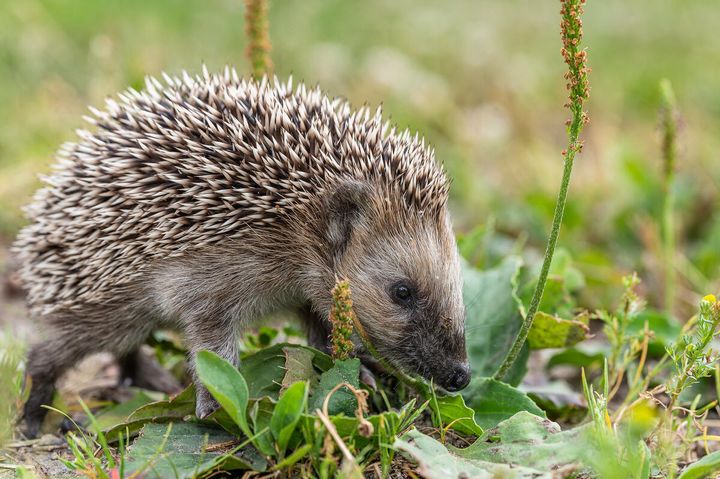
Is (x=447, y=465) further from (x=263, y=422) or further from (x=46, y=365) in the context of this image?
(x=46, y=365)

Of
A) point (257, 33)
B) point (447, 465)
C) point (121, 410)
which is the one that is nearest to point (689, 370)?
point (447, 465)

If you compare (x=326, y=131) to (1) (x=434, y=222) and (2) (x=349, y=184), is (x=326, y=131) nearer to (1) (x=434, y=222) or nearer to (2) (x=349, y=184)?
(2) (x=349, y=184)

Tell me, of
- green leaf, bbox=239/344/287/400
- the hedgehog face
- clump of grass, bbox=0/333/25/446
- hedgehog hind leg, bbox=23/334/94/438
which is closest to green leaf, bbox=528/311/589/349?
the hedgehog face

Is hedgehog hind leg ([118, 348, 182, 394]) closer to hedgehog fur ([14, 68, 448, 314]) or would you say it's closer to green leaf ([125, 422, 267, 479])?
hedgehog fur ([14, 68, 448, 314])

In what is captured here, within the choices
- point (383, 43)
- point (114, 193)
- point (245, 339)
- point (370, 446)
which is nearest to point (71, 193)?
point (114, 193)

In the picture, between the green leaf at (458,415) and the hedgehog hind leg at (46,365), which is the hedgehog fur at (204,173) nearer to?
the hedgehog hind leg at (46,365)

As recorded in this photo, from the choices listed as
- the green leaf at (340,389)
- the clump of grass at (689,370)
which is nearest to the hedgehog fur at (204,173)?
the green leaf at (340,389)
